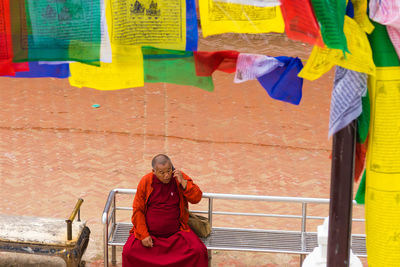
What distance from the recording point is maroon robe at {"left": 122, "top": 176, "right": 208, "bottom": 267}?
5496 millimetres

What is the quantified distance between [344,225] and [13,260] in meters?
3.83

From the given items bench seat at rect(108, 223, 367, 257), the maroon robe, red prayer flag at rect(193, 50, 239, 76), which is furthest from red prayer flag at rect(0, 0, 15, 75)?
bench seat at rect(108, 223, 367, 257)

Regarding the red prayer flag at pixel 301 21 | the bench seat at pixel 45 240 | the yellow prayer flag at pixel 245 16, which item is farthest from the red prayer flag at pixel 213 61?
the bench seat at pixel 45 240

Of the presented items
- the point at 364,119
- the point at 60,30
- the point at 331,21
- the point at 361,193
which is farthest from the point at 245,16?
the point at 361,193

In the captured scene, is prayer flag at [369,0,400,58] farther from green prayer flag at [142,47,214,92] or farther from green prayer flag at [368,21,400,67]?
green prayer flag at [142,47,214,92]

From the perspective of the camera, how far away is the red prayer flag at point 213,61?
344 cm

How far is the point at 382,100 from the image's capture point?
320 centimetres

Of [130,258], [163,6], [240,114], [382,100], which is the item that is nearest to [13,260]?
[130,258]

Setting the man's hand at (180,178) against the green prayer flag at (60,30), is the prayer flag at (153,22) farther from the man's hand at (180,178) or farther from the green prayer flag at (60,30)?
the man's hand at (180,178)

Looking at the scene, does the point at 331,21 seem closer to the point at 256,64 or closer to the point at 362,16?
the point at 362,16

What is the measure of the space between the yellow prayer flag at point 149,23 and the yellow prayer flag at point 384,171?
1.00 metres

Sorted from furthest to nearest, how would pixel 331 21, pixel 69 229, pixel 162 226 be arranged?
pixel 162 226 → pixel 69 229 → pixel 331 21

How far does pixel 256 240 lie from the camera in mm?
5812

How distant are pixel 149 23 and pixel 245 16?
490 mm
